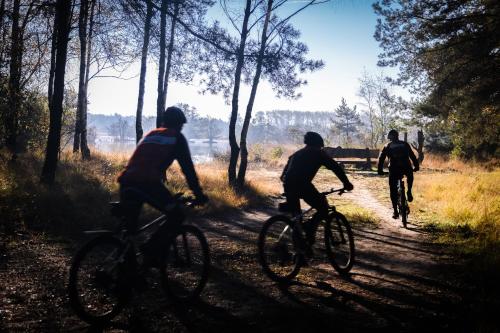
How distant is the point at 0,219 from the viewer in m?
6.84

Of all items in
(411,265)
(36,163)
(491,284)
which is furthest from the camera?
(36,163)

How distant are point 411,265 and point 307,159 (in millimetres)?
2691

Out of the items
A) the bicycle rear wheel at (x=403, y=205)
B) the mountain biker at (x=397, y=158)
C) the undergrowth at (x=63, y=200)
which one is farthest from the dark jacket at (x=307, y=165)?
the undergrowth at (x=63, y=200)

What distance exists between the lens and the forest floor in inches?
140

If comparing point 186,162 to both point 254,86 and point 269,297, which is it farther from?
point 254,86

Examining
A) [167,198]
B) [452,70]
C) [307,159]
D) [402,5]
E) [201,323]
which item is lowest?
[201,323]

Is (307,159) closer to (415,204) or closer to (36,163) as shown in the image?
(415,204)

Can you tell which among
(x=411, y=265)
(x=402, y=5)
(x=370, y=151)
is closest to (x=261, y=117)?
(x=370, y=151)

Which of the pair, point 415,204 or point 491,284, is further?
point 415,204

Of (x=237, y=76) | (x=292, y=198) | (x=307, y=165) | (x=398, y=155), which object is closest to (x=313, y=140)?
(x=307, y=165)

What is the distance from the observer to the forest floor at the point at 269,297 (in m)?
3.56

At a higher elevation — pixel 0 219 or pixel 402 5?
pixel 402 5

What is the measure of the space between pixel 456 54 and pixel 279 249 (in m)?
11.6

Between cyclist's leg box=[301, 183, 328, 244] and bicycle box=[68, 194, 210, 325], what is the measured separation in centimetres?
160
